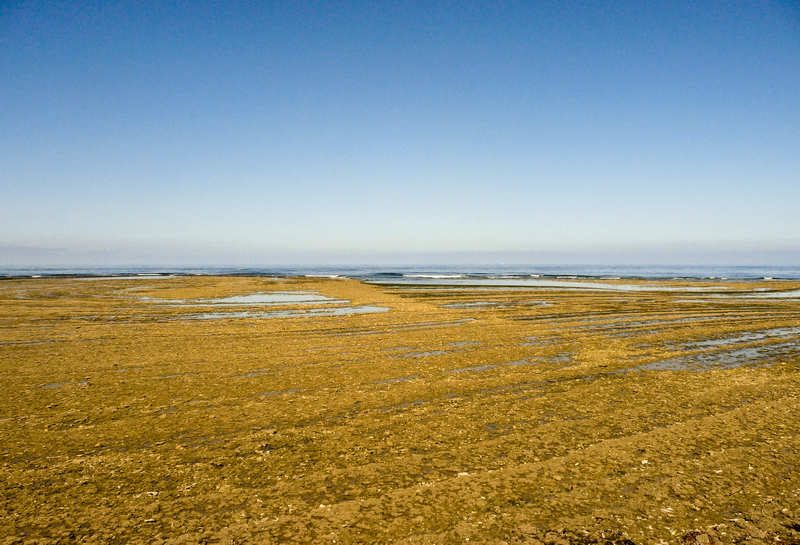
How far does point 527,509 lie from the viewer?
514 cm

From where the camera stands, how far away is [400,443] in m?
6.98

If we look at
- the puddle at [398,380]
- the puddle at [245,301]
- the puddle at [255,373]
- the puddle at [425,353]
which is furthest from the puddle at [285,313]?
the puddle at [398,380]

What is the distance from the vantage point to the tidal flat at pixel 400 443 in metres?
4.88

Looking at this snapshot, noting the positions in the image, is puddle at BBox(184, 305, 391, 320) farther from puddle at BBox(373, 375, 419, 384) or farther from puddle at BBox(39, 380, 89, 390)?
puddle at BBox(373, 375, 419, 384)

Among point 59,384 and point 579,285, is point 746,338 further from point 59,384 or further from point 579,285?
point 579,285

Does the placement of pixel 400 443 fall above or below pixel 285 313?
below

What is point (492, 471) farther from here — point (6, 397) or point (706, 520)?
point (6, 397)

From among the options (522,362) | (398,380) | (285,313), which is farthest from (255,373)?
(285,313)

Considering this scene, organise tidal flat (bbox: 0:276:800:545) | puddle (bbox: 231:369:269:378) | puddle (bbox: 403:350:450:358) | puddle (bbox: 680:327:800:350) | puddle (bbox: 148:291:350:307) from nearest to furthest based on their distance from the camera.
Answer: tidal flat (bbox: 0:276:800:545)
puddle (bbox: 231:369:269:378)
puddle (bbox: 403:350:450:358)
puddle (bbox: 680:327:800:350)
puddle (bbox: 148:291:350:307)

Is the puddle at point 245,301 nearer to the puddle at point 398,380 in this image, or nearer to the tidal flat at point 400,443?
the tidal flat at point 400,443

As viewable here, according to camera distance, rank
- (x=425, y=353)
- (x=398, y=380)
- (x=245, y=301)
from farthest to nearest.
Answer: (x=245, y=301) < (x=425, y=353) < (x=398, y=380)

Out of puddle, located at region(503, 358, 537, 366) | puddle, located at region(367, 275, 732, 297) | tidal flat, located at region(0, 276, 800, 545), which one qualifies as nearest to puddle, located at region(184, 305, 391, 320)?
tidal flat, located at region(0, 276, 800, 545)

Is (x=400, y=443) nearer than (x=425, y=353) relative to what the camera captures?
Yes

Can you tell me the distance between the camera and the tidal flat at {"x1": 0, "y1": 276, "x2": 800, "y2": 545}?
16.0 ft
